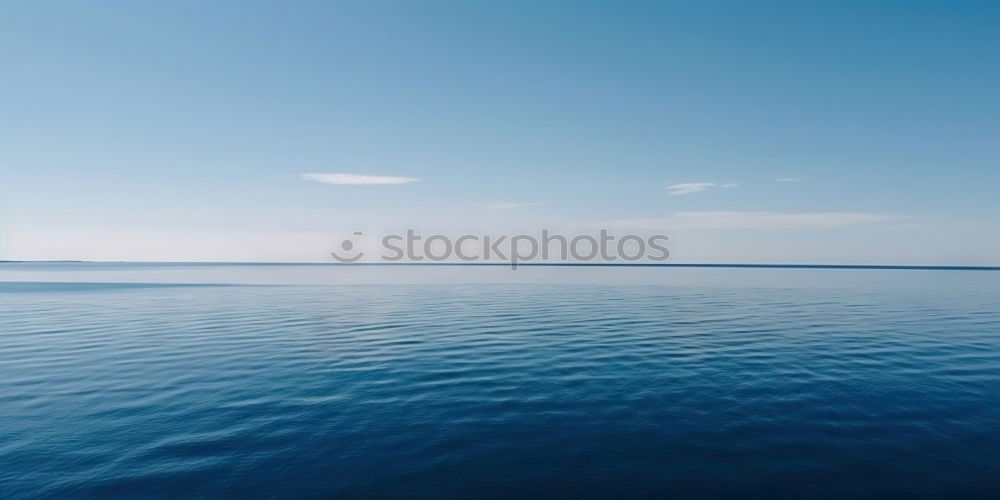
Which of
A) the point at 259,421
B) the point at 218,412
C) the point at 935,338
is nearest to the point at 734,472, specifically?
the point at 259,421

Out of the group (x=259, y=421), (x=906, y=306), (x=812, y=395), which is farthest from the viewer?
(x=906, y=306)

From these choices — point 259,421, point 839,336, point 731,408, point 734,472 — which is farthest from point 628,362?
point 839,336

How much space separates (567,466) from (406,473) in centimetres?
408

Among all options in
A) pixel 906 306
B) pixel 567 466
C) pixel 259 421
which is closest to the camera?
pixel 567 466

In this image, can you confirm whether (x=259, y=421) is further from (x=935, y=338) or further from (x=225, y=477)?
(x=935, y=338)

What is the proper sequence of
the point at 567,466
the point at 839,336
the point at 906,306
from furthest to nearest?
the point at 906,306
the point at 839,336
the point at 567,466

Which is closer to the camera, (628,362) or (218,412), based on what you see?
(218,412)

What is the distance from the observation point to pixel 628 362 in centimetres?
2181

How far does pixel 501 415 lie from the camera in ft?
47.8

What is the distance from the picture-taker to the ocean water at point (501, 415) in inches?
412

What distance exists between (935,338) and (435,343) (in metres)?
33.0

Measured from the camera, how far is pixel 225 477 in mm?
10461

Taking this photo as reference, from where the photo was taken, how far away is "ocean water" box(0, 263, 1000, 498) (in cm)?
1047

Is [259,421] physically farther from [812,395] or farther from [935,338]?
[935,338]
